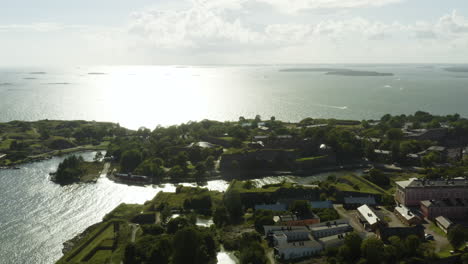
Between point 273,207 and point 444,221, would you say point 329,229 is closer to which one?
point 273,207

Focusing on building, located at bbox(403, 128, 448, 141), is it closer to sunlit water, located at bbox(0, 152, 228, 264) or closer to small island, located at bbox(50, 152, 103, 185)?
sunlit water, located at bbox(0, 152, 228, 264)

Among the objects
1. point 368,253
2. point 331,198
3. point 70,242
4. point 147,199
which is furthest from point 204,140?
point 368,253

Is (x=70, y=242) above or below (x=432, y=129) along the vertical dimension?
below

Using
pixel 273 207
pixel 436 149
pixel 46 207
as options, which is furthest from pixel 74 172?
pixel 436 149

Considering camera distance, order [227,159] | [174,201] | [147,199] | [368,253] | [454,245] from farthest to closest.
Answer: [227,159], [147,199], [174,201], [454,245], [368,253]

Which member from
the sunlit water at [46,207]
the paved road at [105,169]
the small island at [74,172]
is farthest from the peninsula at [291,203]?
the small island at [74,172]

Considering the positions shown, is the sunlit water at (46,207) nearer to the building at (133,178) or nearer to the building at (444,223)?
the building at (133,178)

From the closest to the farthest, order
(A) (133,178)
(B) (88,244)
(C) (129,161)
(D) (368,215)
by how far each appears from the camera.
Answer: (B) (88,244) → (D) (368,215) → (A) (133,178) → (C) (129,161)

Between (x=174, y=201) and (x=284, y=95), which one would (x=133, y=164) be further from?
(x=284, y=95)
